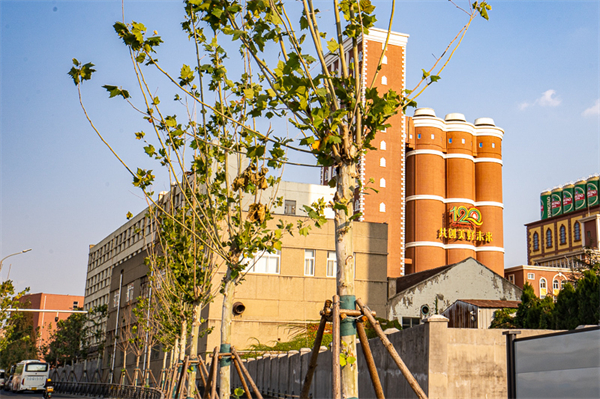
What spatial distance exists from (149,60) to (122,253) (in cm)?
7567

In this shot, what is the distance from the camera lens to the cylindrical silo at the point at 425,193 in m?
71.1

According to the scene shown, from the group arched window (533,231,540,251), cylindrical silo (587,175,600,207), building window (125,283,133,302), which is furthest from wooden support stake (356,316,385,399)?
arched window (533,231,540,251)

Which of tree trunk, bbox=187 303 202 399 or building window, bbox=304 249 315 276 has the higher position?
building window, bbox=304 249 315 276

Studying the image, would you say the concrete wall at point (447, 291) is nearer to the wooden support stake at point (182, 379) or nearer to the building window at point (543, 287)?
the building window at point (543, 287)

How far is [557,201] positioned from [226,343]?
126 metres

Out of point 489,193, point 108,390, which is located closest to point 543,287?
point 489,193

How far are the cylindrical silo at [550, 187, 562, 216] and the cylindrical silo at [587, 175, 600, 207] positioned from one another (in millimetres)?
8884

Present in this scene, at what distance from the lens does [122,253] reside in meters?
80.6

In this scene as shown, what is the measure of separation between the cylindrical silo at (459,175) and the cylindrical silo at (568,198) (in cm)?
5331

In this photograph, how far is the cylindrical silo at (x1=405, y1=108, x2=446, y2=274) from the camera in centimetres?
7112

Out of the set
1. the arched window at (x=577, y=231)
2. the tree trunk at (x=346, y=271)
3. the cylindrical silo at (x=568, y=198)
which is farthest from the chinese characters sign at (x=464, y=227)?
the tree trunk at (x=346, y=271)

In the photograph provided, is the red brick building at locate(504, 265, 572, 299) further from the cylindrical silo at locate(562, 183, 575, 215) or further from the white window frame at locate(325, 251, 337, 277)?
the cylindrical silo at locate(562, 183, 575, 215)

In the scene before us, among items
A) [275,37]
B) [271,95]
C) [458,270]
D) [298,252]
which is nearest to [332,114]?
[271,95]

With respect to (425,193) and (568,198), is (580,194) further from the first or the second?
(425,193)
